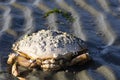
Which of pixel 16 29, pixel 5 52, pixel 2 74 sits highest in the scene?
pixel 16 29

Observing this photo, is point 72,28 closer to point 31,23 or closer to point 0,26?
point 31,23

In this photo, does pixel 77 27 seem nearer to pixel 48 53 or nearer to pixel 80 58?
pixel 80 58

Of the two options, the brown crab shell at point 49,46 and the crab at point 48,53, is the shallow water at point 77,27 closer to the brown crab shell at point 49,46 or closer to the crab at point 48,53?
the crab at point 48,53

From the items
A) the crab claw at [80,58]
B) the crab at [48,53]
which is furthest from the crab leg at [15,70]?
the crab claw at [80,58]

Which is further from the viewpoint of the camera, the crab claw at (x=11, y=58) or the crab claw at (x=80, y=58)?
the crab claw at (x=11, y=58)

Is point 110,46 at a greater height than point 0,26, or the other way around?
point 0,26

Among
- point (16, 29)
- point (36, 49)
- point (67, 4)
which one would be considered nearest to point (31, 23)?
point (16, 29)
